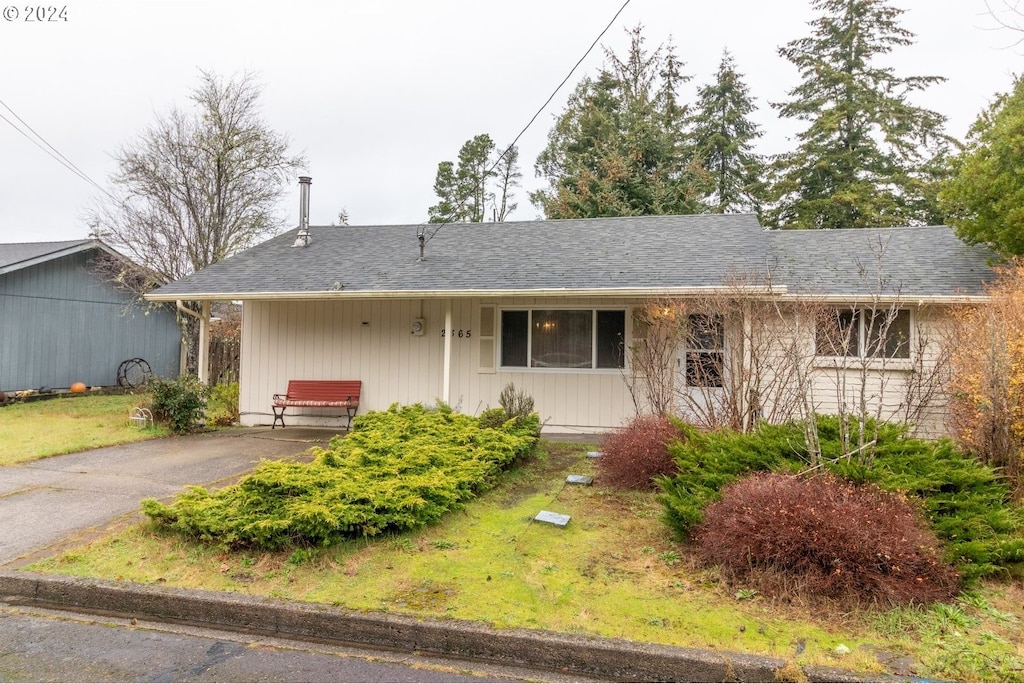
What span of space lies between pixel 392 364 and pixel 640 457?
5607 millimetres

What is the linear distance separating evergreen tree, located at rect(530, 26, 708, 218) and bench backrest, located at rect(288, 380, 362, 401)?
12.7 meters

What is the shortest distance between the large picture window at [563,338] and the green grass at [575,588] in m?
4.77

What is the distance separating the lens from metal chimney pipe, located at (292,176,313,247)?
1202 cm

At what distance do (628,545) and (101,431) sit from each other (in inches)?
360

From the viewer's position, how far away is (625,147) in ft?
67.6

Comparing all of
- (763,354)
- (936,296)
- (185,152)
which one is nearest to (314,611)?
(763,354)

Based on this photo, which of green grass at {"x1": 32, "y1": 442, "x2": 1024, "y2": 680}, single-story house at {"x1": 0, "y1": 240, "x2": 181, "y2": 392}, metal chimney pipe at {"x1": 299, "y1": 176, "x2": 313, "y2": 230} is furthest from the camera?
single-story house at {"x1": 0, "y1": 240, "x2": 181, "y2": 392}

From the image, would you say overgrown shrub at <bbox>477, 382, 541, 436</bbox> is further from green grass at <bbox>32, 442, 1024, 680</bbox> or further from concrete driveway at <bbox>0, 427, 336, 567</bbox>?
concrete driveway at <bbox>0, 427, 336, 567</bbox>

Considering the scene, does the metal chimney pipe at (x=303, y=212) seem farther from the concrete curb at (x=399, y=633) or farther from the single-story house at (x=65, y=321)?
the concrete curb at (x=399, y=633)

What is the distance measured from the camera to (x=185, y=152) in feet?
53.0

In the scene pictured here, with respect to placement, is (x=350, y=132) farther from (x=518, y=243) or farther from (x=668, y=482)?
(x=668, y=482)

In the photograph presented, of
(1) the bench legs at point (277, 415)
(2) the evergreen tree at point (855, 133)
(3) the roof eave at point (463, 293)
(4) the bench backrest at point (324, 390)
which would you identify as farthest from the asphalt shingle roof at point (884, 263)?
(2) the evergreen tree at point (855, 133)

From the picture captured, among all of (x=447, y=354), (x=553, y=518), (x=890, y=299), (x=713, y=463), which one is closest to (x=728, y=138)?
(x=890, y=299)

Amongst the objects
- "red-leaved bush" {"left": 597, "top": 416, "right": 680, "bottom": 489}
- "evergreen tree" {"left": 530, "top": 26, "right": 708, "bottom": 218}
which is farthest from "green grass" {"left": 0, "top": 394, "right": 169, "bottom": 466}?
"evergreen tree" {"left": 530, "top": 26, "right": 708, "bottom": 218}
